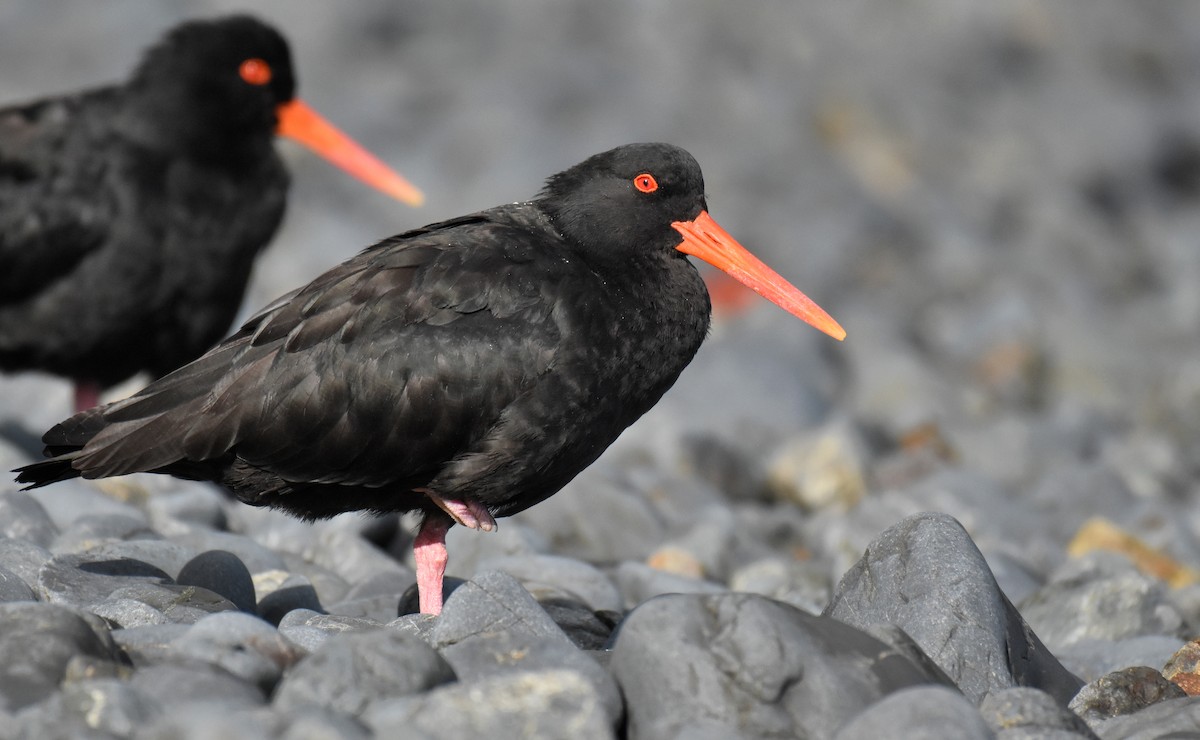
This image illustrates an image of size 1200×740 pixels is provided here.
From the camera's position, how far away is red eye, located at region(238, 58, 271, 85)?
8.28m

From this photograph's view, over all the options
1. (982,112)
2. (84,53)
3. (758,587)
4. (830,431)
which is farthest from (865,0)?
(758,587)

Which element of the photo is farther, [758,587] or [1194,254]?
[1194,254]

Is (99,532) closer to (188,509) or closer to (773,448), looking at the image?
(188,509)

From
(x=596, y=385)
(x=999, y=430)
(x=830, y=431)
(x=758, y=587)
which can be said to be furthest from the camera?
(x=999, y=430)

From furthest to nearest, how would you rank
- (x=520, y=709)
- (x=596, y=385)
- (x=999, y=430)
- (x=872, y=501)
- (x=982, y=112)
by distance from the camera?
1. (x=982, y=112)
2. (x=999, y=430)
3. (x=872, y=501)
4. (x=596, y=385)
5. (x=520, y=709)

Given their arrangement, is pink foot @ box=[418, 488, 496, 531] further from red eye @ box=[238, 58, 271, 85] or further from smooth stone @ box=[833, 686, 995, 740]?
red eye @ box=[238, 58, 271, 85]

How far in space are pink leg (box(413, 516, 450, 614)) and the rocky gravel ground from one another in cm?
22

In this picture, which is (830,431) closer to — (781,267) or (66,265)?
(66,265)

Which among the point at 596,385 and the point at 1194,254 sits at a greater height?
the point at 1194,254

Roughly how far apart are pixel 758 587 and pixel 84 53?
37.8ft

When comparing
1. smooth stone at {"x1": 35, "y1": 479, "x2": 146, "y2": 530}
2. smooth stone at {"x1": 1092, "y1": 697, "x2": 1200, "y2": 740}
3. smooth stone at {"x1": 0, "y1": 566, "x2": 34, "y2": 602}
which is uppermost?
smooth stone at {"x1": 1092, "y1": 697, "x2": 1200, "y2": 740}

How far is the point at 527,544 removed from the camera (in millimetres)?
Answer: 6203

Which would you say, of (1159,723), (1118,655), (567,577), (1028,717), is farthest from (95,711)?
(1118,655)

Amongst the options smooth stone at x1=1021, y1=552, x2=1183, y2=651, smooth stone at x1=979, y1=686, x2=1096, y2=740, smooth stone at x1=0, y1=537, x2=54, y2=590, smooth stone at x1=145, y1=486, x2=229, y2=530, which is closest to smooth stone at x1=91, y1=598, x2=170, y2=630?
smooth stone at x1=0, y1=537, x2=54, y2=590
